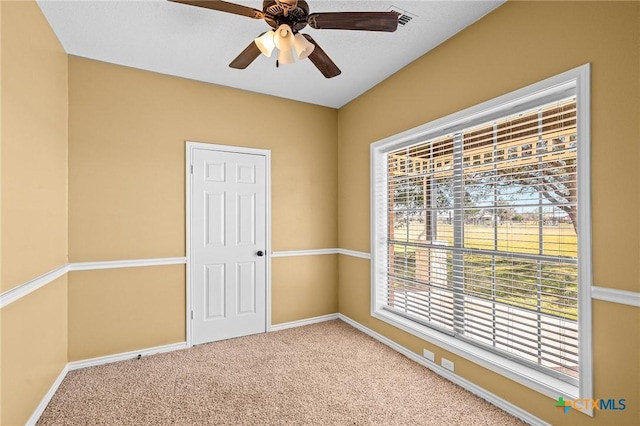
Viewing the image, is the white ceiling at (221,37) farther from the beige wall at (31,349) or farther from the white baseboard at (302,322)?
the white baseboard at (302,322)

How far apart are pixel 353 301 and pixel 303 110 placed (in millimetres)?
2408

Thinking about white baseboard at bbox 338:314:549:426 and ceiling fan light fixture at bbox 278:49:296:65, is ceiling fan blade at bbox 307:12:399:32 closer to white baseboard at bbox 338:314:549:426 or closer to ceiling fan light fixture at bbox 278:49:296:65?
ceiling fan light fixture at bbox 278:49:296:65

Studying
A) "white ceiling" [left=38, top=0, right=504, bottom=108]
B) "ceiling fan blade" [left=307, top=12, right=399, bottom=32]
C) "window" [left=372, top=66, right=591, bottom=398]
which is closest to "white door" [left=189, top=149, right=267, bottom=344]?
"white ceiling" [left=38, top=0, right=504, bottom=108]

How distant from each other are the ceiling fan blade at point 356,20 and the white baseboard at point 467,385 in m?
2.47

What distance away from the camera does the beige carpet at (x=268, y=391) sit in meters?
2.12

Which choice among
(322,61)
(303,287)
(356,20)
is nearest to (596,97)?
(356,20)

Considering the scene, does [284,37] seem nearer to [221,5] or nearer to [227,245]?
[221,5]

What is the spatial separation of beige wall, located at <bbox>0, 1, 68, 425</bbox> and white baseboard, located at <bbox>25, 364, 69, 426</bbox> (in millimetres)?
44

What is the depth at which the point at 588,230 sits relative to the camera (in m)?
1.74

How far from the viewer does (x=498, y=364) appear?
7.23ft

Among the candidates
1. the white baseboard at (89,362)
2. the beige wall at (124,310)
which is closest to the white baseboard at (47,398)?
the white baseboard at (89,362)

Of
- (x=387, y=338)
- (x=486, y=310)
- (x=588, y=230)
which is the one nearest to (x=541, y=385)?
(x=486, y=310)

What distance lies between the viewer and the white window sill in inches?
74.5

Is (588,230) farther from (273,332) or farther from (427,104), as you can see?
(273,332)
